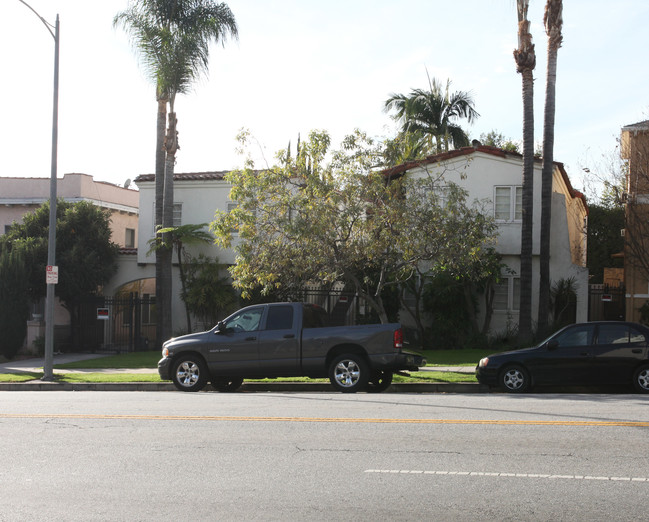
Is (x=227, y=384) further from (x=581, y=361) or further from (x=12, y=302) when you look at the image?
(x=12, y=302)

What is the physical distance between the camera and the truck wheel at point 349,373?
14062 millimetres

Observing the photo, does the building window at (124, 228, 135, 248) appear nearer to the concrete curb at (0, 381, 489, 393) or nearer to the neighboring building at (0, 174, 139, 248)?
the neighboring building at (0, 174, 139, 248)

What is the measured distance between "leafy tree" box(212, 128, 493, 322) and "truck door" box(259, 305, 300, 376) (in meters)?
2.73

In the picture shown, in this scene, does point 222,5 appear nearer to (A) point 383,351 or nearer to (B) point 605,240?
(A) point 383,351

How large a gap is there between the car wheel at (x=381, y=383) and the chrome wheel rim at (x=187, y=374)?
3512 millimetres

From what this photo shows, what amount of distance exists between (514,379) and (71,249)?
60.8ft

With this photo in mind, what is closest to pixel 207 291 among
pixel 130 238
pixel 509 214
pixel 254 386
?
pixel 254 386

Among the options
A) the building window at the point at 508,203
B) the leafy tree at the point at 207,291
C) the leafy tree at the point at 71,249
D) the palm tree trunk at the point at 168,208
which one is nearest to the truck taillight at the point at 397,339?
the building window at the point at 508,203

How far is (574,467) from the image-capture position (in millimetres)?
6973

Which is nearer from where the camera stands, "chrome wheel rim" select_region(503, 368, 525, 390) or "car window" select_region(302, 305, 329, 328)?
"chrome wheel rim" select_region(503, 368, 525, 390)

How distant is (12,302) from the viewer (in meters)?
25.5

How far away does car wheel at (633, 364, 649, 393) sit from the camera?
13656 mm

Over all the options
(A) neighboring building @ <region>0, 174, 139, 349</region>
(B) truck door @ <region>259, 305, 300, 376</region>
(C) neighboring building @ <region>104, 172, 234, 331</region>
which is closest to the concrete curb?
(B) truck door @ <region>259, 305, 300, 376</region>

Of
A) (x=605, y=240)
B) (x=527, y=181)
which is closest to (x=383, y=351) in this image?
(x=527, y=181)
